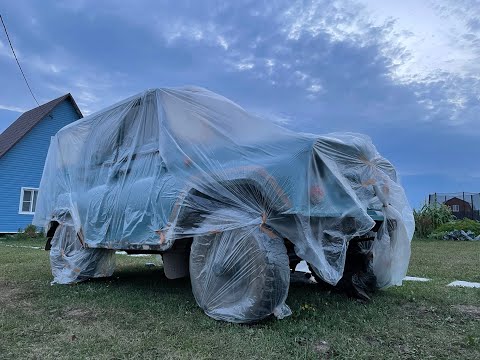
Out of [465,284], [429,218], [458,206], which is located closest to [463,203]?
[458,206]

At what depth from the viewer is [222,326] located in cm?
346

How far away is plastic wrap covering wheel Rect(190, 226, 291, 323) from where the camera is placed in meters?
3.37

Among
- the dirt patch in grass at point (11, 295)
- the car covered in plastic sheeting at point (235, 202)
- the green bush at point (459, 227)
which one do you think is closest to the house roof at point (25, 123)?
the dirt patch in grass at point (11, 295)

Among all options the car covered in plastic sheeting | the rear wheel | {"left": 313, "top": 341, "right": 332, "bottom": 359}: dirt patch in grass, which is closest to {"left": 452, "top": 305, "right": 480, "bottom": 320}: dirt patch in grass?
the car covered in plastic sheeting

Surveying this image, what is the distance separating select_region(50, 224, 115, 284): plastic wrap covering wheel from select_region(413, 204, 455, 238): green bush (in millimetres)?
12883

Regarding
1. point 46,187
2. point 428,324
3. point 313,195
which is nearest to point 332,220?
point 313,195

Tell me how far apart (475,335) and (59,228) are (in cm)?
523

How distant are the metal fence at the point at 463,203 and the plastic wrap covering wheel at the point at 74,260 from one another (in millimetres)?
17710

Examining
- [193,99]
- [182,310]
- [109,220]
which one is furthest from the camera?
[109,220]

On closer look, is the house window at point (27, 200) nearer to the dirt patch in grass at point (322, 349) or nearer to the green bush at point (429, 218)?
the green bush at point (429, 218)

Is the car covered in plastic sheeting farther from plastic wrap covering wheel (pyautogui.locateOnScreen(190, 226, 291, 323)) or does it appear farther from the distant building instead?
the distant building

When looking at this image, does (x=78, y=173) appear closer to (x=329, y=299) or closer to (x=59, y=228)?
(x=59, y=228)

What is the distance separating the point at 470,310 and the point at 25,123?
20.6 metres

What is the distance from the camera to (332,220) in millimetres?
3525
